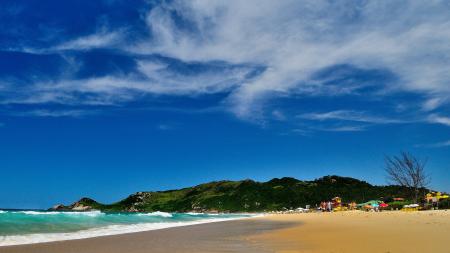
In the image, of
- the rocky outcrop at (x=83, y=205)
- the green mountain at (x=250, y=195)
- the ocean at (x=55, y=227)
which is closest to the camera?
the ocean at (x=55, y=227)

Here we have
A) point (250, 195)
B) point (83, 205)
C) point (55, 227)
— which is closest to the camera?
point (55, 227)

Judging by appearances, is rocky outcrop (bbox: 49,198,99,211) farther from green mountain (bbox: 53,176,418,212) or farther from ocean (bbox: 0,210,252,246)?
ocean (bbox: 0,210,252,246)

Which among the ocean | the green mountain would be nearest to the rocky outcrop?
the green mountain

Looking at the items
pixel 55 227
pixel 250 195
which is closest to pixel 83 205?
pixel 250 195

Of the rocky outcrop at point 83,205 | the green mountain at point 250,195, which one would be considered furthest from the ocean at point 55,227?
the rocky outcrop at point 83,205

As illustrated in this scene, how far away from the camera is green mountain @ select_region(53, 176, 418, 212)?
397 ft

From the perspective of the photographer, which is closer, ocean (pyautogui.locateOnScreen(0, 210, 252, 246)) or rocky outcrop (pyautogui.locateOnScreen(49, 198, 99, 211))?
ocean (pyautogui.locateOnScreen(0, 210, 252, 246))

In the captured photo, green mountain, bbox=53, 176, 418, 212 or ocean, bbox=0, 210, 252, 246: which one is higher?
green mountain, bbox=53, 176, 418, 212

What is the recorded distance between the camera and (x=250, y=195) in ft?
441

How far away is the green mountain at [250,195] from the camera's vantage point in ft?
397

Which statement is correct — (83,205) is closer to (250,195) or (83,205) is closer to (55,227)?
(250,195)

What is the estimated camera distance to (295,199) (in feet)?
407

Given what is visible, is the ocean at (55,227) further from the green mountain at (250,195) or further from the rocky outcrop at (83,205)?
the rocky outcrop at (83,205)

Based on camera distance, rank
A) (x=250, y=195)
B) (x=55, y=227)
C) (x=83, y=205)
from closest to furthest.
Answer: (x=55, y=227)
(x=250, y=195)
(x=83, y=205)
